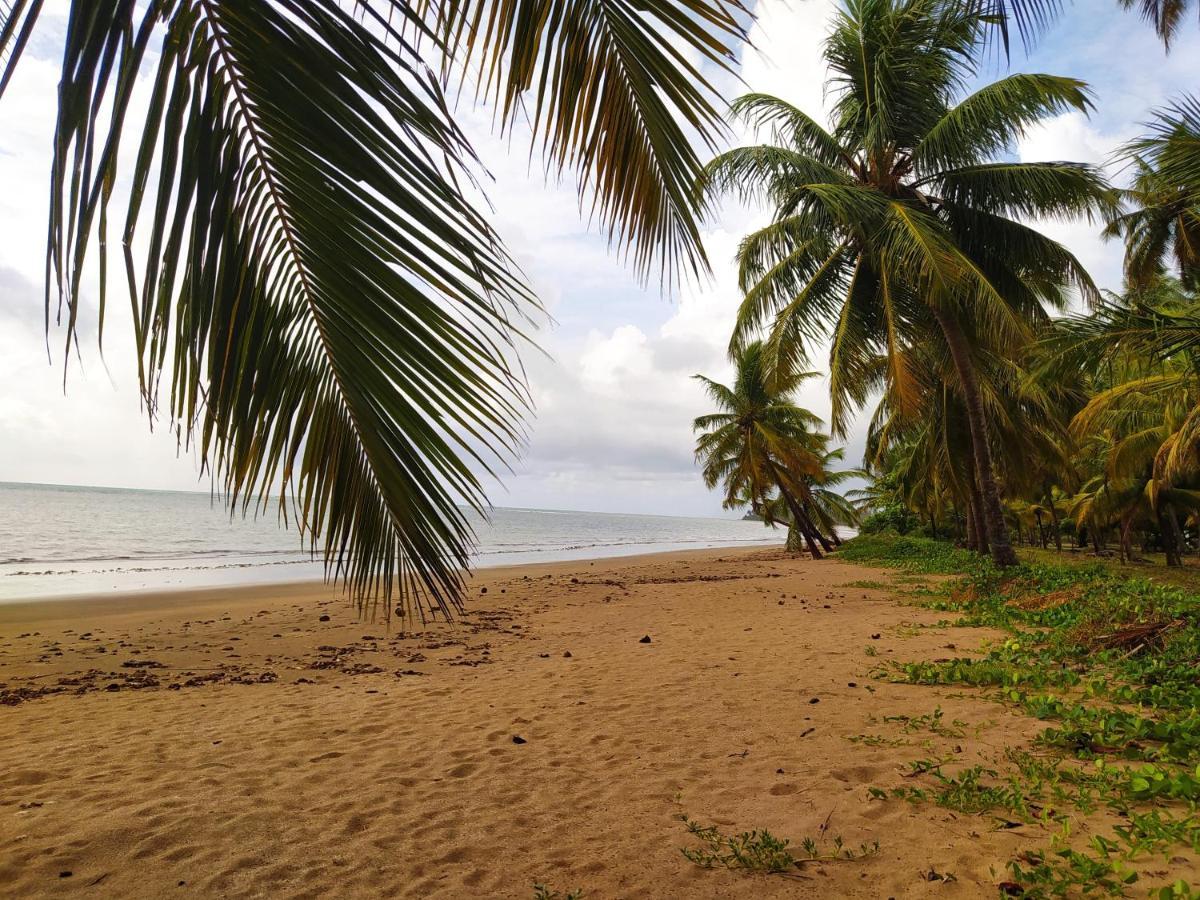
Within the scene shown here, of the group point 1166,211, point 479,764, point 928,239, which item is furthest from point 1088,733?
point 1166,211

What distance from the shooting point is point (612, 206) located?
2328mm

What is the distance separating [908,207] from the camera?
11.8m

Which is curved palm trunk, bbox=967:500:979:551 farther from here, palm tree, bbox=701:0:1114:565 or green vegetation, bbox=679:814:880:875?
green vegetation, bbox=679:814:880:875

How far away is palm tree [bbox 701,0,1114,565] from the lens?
11.3 m

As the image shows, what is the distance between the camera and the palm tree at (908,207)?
11.3m

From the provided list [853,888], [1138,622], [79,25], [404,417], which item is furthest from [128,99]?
[1138,622]

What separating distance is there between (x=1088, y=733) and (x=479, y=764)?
10.8ft

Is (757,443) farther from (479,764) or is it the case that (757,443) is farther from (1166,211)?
(479,764)

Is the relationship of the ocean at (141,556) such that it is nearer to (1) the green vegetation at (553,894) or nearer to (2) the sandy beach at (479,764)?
(2) the sandy beach at (479,764)

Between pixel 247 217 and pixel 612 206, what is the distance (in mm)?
1172

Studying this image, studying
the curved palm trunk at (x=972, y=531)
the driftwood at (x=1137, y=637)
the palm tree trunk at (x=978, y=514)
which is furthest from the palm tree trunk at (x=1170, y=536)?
the driftwood at (x=1137, y=637)

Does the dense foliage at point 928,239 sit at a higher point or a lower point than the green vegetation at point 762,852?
higher

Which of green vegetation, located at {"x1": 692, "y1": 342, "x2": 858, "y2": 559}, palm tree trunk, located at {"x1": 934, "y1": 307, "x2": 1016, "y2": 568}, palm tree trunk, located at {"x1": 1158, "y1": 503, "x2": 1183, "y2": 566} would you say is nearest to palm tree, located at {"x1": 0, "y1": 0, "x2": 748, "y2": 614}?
palm tree trunk, located at {"x1": 934, "y1": 307, "x2": 1016, "y2": 568}

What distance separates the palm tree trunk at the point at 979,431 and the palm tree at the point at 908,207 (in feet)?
0.08
